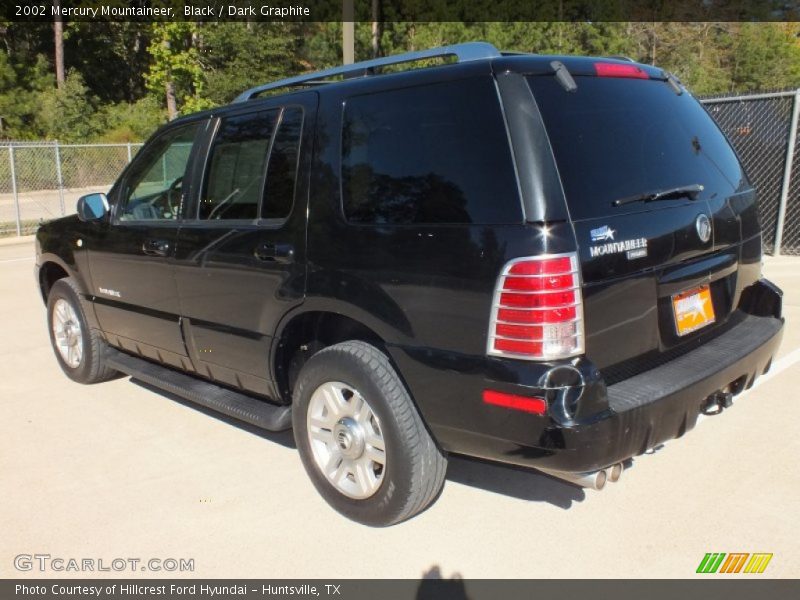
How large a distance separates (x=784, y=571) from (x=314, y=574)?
74.4 inches

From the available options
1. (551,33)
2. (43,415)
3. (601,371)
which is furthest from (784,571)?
(551,33)

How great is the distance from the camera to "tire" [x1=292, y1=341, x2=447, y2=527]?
2.98 meters

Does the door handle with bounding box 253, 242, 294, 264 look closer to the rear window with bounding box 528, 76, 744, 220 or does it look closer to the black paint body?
the black paint body

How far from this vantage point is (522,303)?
259 cm

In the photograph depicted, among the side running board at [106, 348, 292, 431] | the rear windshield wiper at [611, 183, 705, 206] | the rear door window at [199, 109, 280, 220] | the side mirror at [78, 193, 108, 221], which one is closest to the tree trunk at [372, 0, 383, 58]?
the side mirror at [78, 193, 108, 221]

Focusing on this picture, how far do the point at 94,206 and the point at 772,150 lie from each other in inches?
324

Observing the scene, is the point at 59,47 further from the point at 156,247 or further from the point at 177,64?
the point at 156,247

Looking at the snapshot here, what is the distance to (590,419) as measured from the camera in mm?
2594

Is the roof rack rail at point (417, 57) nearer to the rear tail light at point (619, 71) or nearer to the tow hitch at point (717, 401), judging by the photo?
the rear tail light at point (619, 71)

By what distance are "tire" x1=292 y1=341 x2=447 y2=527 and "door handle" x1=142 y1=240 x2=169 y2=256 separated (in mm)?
1349

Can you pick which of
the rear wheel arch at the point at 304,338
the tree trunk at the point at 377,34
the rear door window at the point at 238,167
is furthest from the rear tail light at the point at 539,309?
the tree trunk at the point at 377,34

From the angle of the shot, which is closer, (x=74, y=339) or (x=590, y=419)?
(x=590, y=419)

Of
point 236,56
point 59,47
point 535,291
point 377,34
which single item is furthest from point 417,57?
point 59,47

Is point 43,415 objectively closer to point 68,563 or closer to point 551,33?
point 68,563
